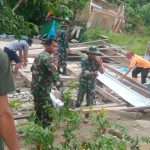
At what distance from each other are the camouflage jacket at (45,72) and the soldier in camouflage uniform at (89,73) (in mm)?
2091

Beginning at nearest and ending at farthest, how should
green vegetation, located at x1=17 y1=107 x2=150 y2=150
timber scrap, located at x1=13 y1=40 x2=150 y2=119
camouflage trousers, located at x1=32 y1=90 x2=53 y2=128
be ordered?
green vegetation, located at x1=17 y1=107 x2=150 y2=150 < camouflage trousers, located at x1=32 y1=90 x2=53 y2=128 < timber scrap, located at x1=13 y1=40 x2=150 y2=119

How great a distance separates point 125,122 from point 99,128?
14.6 feet

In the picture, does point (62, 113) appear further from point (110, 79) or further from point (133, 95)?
point (110, 79)

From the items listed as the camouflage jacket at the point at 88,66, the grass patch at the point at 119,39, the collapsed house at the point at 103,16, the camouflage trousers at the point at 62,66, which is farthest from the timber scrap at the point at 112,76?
the collapsed house at the point at 103,16

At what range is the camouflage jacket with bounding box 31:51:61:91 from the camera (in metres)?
6.29

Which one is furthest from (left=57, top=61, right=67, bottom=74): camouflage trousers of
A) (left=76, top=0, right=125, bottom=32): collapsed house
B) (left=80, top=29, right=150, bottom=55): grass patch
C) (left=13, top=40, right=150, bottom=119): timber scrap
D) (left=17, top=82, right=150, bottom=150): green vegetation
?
(left=17, top=82, right=150, bottom=150): green vegetation

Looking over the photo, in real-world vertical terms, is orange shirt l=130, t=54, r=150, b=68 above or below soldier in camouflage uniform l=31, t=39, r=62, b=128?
below

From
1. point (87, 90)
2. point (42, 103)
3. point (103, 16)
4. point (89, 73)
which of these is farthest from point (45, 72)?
point (103, 16)

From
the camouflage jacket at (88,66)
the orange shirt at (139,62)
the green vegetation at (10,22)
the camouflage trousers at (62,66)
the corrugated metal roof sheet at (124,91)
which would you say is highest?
the green vegetation at (10,22)

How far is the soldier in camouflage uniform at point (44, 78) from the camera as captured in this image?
6305 millimetres

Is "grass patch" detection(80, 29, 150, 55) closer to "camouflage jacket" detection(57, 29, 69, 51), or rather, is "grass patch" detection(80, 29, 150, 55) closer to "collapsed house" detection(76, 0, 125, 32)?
"collapsed house" detection(76, 0, 125, 32)

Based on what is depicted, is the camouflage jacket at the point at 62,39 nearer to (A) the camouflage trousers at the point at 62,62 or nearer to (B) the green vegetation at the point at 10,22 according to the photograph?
(A) the camouflage trousers at the point at 62,62

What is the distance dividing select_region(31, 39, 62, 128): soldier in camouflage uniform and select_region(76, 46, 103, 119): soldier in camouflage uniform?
2.08 metres

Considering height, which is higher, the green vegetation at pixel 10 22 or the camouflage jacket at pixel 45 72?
the green vegetation at pixel 10 22
